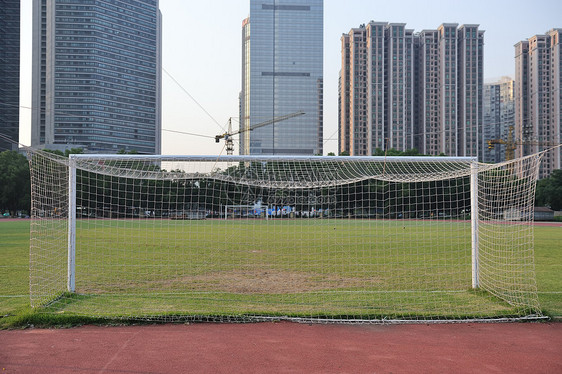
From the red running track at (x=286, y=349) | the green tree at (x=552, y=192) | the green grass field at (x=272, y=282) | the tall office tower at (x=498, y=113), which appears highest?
the tall office tower at (x=498, y=113)

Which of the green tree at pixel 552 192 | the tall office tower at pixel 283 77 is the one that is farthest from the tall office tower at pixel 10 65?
the green tree at pixel 552 192

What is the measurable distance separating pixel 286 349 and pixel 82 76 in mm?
101942

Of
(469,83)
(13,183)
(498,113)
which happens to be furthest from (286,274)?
(498,113)

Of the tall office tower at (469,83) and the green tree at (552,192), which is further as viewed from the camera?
the tall office tower at (469,83)

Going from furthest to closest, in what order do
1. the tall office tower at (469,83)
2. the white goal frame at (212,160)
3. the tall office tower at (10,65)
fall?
the tall office tower at (469,83), the tall office tower at (10,65), the white goal frame at (212,160)

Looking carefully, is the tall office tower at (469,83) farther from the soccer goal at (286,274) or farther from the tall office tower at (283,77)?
the soccer goal at (286,274)

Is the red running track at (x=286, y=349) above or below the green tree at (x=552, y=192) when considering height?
below

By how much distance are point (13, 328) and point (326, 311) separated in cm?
453

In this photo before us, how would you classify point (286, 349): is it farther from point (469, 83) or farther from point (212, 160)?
point (469, 83)

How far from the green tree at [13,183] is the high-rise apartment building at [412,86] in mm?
67619

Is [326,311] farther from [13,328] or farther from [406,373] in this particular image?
[13,328]

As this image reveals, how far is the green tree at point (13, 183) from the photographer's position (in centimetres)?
5141

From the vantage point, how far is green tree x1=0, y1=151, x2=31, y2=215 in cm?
5141

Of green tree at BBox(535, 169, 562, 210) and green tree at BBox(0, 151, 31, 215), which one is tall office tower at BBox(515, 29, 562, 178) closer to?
green tree at BBox(535, 169, 562, 210)
